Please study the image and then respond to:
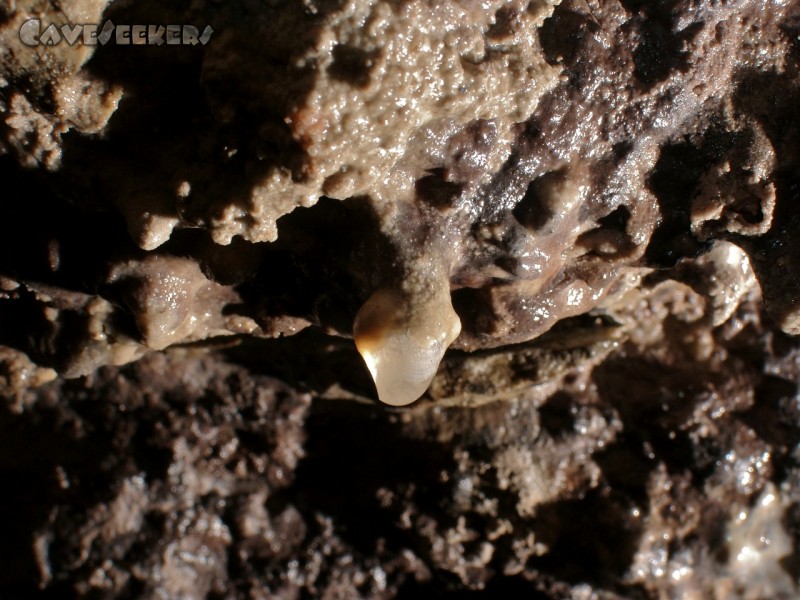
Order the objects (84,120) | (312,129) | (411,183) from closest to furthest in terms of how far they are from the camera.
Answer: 1. (312,129)
2. (84,120)
3. (411,183)

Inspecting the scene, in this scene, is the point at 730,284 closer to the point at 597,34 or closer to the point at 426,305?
the point at 597,34

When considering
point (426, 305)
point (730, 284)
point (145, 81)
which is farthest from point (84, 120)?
point (730, 284)

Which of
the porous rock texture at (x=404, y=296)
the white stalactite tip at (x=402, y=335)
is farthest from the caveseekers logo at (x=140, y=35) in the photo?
the white stalactite tip at (x=402, y=335)

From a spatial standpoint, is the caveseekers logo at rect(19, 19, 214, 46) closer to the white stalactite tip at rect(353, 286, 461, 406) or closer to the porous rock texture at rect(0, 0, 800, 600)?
the porous rock texture at rect(0, 0, 800, 600)

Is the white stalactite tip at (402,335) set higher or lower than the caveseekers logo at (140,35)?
lower

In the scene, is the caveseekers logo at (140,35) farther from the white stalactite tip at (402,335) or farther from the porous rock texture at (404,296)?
the white stalactite tip at (402,335)
